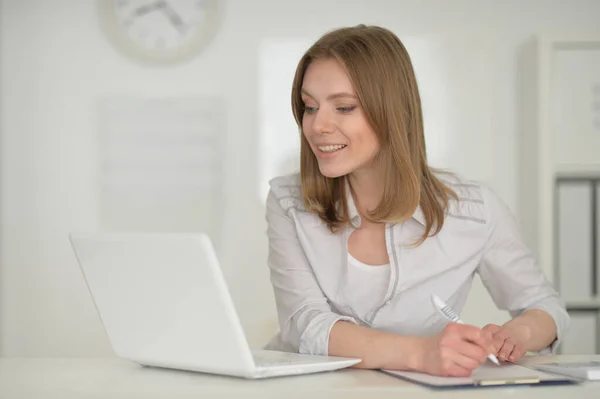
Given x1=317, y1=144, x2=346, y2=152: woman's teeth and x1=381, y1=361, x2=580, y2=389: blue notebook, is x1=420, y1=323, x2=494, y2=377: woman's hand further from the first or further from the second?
x1=317, y1=144, x2=346, y2=152: woman's teeth

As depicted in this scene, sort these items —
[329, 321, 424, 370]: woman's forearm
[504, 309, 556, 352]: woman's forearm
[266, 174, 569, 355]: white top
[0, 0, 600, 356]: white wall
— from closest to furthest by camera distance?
[329, 321, 424, 370]: woman's forearm
[504, 309, 556, 352]: woman's forearm
[266, 174, 569, 355]: white top
[0, 0, 600, 356]: white wall

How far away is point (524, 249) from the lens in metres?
2.04

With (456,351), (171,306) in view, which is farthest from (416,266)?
(171,306)

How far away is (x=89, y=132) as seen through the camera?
4164 millimetres

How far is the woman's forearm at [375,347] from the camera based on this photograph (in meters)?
1.53

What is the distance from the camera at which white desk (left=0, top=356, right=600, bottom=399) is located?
126 centimetres

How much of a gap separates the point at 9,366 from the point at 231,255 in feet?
8.36

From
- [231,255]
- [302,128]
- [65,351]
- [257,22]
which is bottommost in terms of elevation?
[65,351]

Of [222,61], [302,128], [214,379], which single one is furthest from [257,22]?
[214,379]

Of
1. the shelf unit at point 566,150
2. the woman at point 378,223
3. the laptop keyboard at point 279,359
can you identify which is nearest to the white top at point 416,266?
the woman at point 378,223

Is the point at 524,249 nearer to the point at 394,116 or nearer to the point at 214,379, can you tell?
the point at 394,116

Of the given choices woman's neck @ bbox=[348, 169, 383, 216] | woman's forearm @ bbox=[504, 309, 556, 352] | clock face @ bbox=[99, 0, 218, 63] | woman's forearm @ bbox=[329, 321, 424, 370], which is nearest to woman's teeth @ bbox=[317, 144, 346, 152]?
woman's neck @ bbox=[348, 169, 383, 216]

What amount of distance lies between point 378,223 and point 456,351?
0.64m

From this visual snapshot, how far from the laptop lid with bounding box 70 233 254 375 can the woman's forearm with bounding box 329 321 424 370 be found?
1.03 ft
